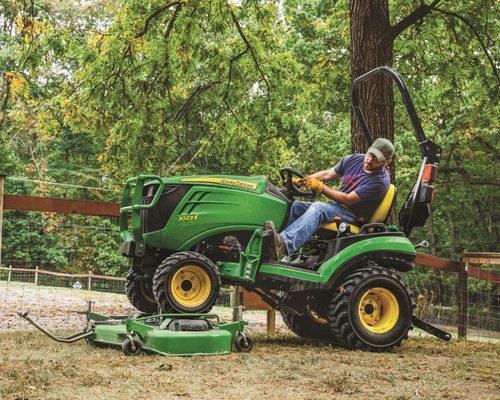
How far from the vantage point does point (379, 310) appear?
260 inches

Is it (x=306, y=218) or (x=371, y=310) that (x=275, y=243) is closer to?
(x=306, y=218)

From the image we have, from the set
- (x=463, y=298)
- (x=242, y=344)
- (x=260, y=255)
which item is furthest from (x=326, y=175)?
(x=463, y=298)

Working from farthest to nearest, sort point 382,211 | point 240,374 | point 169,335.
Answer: point 382,211
point 169,335
point 240,374

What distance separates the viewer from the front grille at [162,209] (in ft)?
20.3

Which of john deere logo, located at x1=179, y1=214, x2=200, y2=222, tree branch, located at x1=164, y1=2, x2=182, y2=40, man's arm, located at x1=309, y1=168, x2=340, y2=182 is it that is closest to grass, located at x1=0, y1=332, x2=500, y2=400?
john deere logo, located at x1=179, y1=214, x2=200, y2=222

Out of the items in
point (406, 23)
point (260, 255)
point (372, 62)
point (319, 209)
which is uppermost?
point (406, 23)

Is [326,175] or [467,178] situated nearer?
[326,175]

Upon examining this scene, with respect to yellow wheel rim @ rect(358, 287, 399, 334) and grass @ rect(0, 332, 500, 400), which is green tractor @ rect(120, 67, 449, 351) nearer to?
yellow wheel rim @ rect(358, 287, 399, 334)

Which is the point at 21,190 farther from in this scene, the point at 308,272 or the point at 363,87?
the point at 308,272

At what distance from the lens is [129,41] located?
10.8 meters

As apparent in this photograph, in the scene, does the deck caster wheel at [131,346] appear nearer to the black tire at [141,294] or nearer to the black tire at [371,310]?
the black tire at [141,294]

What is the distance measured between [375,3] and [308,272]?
4.04m

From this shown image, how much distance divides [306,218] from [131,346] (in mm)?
1899

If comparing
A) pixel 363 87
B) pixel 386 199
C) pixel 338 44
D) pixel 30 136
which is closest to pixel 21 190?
pixel 30 136
